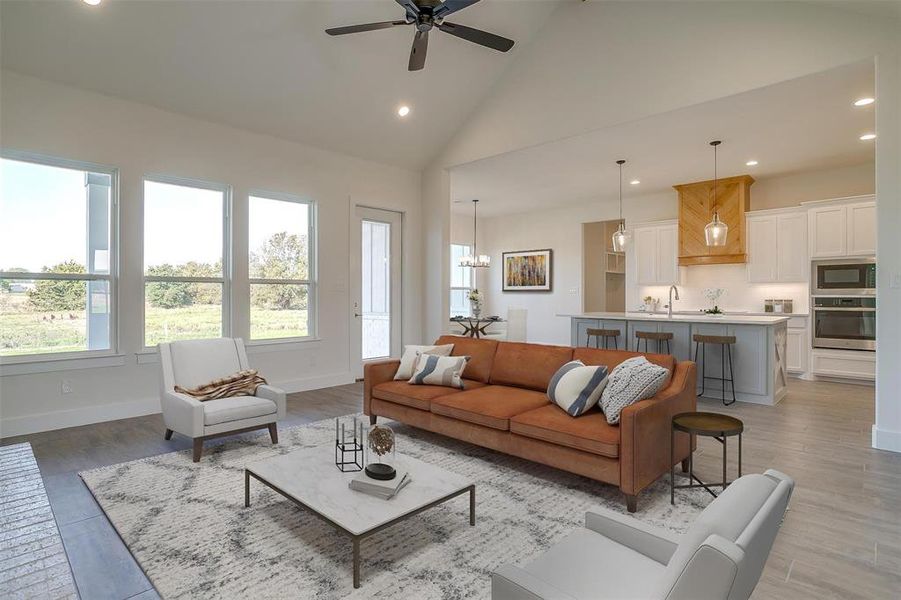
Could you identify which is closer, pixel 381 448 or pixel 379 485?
pixel 379 485

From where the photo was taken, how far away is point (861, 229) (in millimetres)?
6309

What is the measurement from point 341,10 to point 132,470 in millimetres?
4250

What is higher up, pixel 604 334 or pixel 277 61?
pixel 277 61

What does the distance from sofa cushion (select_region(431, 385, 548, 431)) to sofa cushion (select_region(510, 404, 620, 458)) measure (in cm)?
11

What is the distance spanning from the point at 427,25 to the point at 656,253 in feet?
20.4

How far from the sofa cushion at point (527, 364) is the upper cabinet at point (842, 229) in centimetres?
510


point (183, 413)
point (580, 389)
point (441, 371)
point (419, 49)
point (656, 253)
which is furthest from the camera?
point (656, 253)

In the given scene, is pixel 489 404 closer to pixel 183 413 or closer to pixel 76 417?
pixel 183 413

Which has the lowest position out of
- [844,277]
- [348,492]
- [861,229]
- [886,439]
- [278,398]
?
[886,439]

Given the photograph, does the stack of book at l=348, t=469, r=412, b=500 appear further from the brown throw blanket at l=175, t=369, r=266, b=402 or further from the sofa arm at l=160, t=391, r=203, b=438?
the brown throw blanket at l=175, t=369, r=266, b=402

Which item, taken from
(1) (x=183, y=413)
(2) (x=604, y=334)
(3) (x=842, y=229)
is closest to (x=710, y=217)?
(3) (x=842, y=229)

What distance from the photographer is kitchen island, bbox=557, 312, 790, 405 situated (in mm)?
5332

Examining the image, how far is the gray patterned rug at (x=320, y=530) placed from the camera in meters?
2.05

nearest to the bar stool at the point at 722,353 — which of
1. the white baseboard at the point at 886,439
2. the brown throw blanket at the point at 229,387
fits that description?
the white baseboard at the point at 886,439
